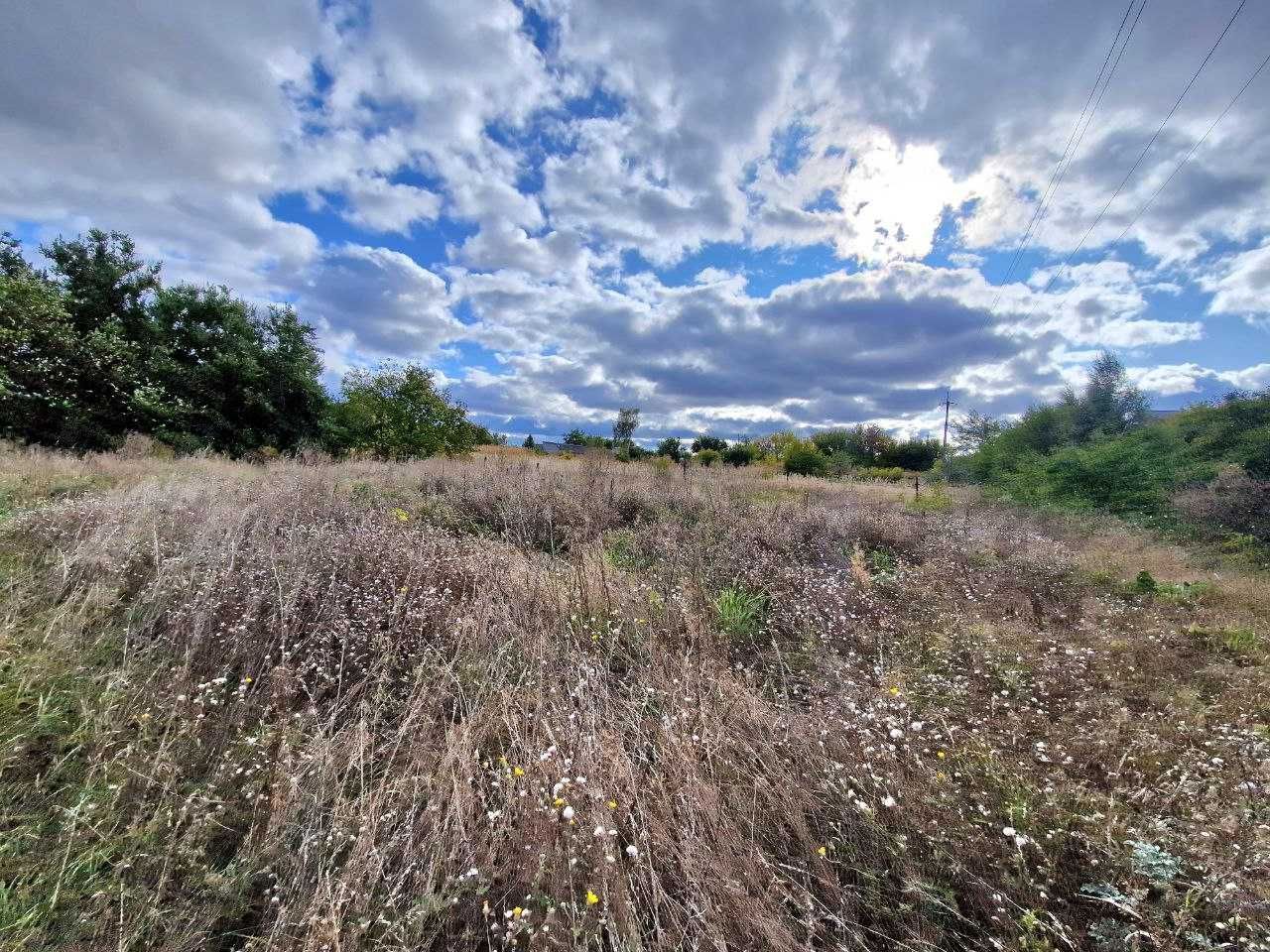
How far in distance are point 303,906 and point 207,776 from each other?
49.7 inches

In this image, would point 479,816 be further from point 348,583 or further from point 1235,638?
point 1235,638

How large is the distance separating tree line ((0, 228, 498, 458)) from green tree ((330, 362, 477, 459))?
0.23 ft

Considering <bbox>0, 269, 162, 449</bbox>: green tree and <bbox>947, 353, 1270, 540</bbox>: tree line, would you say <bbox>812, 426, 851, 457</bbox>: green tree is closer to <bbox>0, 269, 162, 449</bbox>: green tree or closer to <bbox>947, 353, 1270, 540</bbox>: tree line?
<bbox>947, 353, 1270, 540</bbox>: tree line

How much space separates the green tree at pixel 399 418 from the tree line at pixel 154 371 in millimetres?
70

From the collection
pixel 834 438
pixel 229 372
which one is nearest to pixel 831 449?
pixel 834 438

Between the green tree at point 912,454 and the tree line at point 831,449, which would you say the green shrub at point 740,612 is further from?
the green tree at point 912,454

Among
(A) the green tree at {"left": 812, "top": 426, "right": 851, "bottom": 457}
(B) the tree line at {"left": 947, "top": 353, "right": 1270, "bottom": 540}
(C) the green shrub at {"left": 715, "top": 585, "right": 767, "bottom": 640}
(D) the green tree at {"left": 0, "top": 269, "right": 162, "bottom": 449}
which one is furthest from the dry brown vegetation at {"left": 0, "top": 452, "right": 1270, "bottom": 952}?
(A) the green tree at {"left": 812, "top": 426, "right": 851, "bottom": 457}

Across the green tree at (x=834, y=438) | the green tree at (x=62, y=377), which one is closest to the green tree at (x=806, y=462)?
the green tree at (x=834, y=438)

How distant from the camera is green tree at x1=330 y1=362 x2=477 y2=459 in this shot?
2231 centimetres

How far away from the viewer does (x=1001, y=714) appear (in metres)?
3.07

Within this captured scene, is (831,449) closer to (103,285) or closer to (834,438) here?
(834,438)

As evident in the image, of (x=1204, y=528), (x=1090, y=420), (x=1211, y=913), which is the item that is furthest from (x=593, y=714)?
(x=1090, y=420)

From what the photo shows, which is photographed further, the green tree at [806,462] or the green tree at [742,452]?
the green tree at [742,452]

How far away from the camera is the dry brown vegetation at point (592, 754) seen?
1817 millimetres
